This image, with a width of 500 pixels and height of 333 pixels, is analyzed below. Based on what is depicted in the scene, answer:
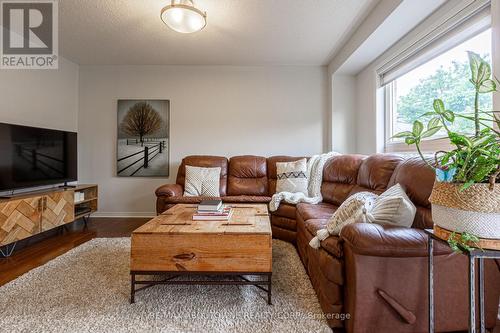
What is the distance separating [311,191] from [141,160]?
8.92 feet

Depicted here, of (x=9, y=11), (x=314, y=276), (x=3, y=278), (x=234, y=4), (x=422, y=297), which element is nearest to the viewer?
(x=422, y=297)

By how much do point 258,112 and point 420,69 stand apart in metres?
2.16

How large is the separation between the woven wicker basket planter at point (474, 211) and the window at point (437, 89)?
741 millimetres

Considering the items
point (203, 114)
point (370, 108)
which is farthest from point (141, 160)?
point (370, 108)

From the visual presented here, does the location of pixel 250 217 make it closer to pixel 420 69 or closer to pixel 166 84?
pixel 420 69

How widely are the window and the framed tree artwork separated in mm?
3239

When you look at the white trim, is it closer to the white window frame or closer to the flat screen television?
the white window frame

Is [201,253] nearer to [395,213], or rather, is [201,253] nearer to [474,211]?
[395,213]

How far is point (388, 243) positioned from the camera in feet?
3.61

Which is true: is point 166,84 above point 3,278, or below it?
above

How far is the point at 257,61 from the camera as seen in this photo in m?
3.59

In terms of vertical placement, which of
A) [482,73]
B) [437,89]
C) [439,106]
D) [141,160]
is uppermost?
[437,89]

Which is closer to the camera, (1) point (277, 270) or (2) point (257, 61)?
(1) point (277, 270)

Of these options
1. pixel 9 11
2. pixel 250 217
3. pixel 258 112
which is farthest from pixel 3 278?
pixel 258 112
